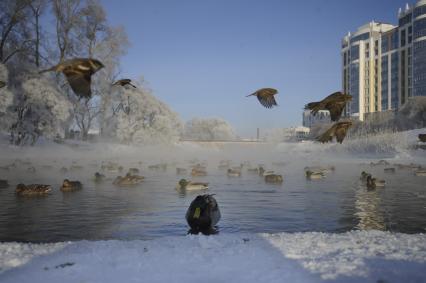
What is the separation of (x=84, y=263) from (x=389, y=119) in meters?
73.9

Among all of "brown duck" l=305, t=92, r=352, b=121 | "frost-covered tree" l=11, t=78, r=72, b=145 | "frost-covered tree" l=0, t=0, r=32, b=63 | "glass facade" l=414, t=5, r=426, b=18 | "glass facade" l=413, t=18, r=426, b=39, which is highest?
"glass facade" l=414, t=5, r=426, b=18

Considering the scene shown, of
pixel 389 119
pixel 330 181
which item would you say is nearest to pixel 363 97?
pixel 389 119

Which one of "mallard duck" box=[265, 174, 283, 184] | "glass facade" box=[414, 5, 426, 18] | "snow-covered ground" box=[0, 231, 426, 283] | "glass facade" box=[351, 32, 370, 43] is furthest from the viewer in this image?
"glass facade" box=[351, 32, 370, 43]

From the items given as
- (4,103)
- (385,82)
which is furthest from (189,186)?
(385,82)

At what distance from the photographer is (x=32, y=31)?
43000mm

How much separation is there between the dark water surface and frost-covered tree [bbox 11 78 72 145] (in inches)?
860

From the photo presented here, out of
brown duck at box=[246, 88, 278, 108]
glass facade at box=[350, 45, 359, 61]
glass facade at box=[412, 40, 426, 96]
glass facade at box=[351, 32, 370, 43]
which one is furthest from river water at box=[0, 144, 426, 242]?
glass facade at box=[350, 45, 359, 61]

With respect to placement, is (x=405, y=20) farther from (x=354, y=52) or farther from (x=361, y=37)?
(x=354, y=52)

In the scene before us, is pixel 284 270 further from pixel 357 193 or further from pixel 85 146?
pixel 85 146

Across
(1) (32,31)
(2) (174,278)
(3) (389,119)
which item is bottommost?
(2) (174,278)

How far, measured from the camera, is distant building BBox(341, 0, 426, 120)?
8644cm

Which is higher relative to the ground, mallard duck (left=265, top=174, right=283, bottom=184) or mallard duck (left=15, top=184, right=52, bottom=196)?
mallard duck (left=265, top=174, right=283, bottom=184)

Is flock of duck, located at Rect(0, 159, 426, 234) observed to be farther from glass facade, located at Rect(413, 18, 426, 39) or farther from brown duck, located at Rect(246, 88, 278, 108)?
glass facade, located at Rect(413, 18, 426, 39)

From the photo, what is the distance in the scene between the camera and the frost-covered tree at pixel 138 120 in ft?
170
